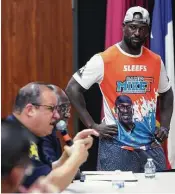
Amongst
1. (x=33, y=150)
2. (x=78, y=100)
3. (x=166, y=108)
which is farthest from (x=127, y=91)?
(x=33, y=150)

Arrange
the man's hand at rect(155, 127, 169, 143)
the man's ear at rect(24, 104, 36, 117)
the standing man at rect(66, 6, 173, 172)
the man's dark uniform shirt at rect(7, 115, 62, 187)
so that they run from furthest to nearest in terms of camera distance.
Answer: the man's hand at rect(155, 127, 169, 143), the standing man at rect(66, 6, 173, 172), the man's ear at rect(24, 104, 36, 117), the man's dark uniform shirt at rect(7, 115, 62, 187)

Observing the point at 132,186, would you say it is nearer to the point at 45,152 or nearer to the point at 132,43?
the point at 45,152

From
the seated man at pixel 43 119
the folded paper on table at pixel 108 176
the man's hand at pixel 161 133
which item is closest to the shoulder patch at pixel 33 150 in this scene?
the seated man at pixel 43 119

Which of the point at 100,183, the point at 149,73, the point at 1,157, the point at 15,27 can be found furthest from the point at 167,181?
the point at 15,27

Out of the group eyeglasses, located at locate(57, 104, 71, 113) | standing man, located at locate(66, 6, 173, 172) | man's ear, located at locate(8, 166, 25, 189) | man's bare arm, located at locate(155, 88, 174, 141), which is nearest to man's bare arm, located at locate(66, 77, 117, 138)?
standing man, located at locate(66, 6, 173, 172)

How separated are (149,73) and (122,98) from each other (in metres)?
0.25

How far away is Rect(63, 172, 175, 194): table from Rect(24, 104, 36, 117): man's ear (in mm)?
549

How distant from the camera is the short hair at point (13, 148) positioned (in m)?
1.22

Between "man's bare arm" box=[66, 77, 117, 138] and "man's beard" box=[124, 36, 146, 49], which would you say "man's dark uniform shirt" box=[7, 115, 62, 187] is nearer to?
"man's bare arm" box=[66, 77, 117, 138]

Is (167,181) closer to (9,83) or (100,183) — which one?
(100,183)

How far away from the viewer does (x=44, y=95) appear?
194cm

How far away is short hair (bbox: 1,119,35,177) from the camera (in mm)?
1218

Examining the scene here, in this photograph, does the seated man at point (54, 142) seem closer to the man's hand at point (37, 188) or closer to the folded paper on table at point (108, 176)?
the folded paper on table at point (108, 176)

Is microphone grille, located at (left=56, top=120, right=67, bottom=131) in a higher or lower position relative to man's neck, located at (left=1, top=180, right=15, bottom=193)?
lower
